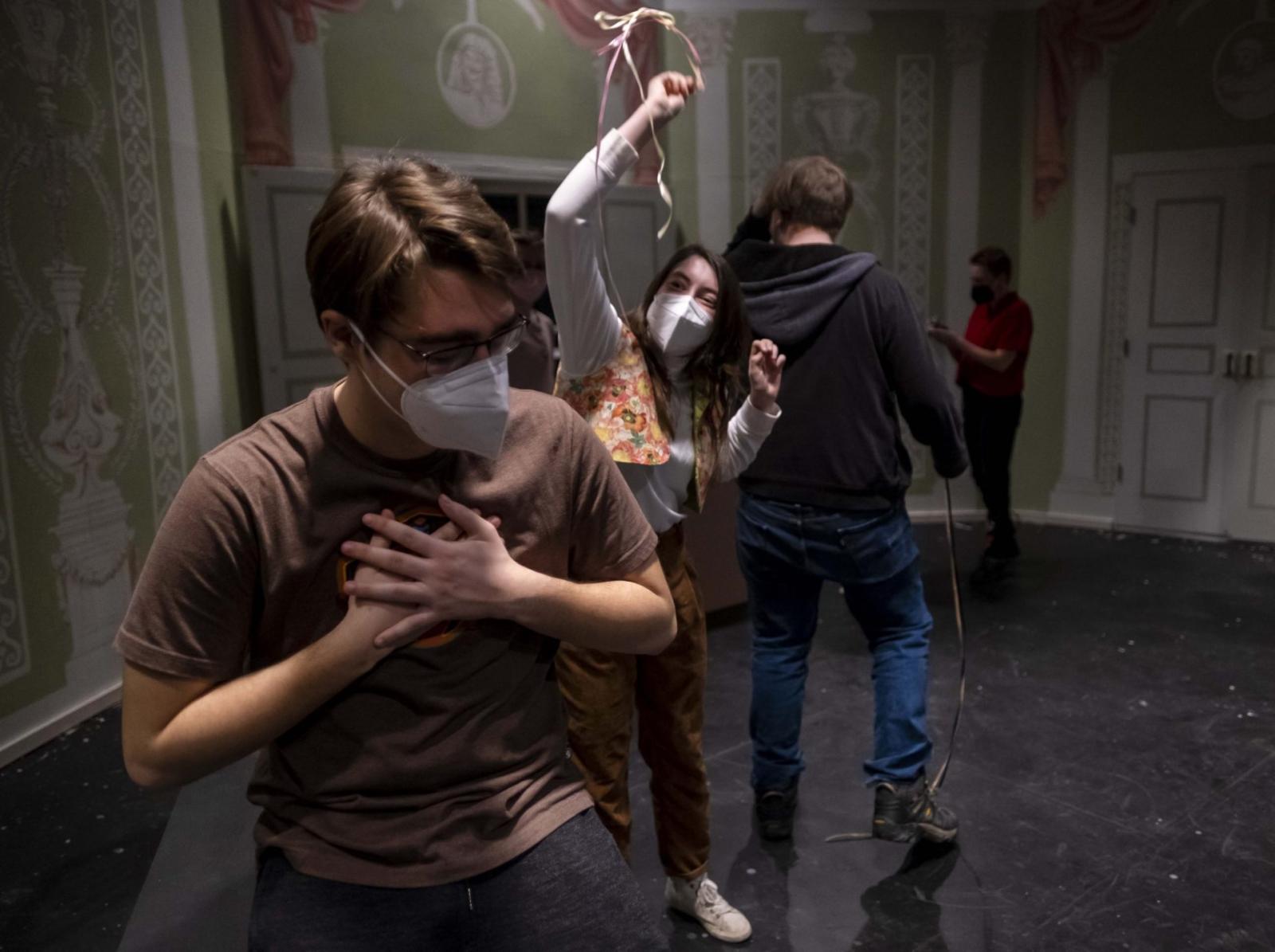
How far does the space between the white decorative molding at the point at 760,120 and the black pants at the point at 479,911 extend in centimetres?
531

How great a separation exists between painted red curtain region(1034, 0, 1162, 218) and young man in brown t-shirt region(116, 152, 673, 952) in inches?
219

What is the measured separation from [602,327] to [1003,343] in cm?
367

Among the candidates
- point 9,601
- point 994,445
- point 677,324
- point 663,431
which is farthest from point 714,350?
point 994,445

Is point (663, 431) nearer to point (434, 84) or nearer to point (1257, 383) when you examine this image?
point (434, 84)

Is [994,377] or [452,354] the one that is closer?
[452,354]

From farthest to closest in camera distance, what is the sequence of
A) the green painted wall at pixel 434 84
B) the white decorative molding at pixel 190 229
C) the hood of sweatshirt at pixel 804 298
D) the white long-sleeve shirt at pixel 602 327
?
the green painted wall at pixel 434 84 → the white decorative molding at pixel 190 229 → the hood of sweatshirt at pixel 804 298 → the white long-sleeve shirt at pixel 602 327

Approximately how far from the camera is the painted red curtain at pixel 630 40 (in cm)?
549

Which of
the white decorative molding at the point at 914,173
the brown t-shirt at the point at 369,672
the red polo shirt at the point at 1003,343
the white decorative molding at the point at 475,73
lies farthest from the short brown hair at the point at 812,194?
the white decorative molding at the point at 914,173

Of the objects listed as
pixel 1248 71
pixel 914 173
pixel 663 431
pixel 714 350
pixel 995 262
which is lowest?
pixel 663 431

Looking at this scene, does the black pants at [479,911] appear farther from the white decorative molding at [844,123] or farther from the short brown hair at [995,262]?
the white decorative molding at [844,123]

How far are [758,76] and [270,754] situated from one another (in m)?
5.57

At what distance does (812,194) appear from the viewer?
2.38 m

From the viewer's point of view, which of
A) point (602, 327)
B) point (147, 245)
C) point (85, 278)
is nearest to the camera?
point (602, 327)

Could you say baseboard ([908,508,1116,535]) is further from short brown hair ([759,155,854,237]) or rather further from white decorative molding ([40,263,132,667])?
white decorative molding ([40,263,132,667])
